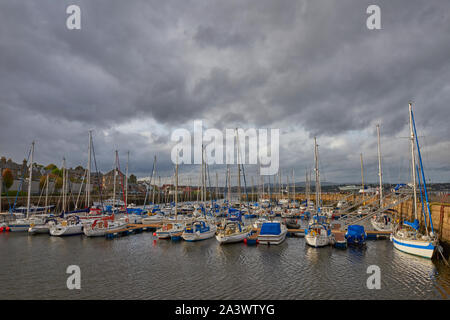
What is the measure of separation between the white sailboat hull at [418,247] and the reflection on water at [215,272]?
69cm

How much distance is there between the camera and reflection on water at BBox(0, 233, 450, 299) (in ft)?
60.3

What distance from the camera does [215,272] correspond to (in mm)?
23125

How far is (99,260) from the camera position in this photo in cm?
2738

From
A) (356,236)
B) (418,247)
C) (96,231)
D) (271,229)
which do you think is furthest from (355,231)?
(96,231)

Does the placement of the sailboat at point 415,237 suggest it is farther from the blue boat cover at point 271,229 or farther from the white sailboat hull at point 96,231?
the white sailboat hull at point 96,231

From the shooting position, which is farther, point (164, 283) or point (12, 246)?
point (12, 246)

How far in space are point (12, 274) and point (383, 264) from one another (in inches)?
1362

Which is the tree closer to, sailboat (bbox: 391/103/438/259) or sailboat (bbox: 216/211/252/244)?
sailboat (bbox: 216/211/252/244)

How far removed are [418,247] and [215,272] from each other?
20979 millimetres

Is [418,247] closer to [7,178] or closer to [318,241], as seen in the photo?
[318,241]

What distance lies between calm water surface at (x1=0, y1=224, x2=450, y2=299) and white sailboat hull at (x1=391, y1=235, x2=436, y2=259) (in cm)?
77

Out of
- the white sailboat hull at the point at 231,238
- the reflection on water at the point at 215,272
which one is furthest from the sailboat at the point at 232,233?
the reflection on water at the point at 215,272
